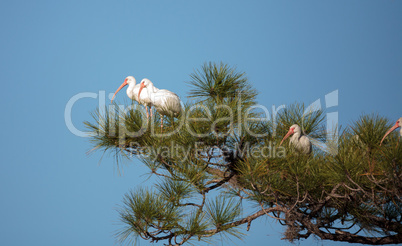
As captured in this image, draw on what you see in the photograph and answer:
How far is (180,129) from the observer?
8.98 ft

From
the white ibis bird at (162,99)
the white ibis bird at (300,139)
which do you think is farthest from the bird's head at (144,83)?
the white ibis bird at (300,139)

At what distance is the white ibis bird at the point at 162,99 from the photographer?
3342mm

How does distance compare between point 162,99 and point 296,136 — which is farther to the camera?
point 162,99

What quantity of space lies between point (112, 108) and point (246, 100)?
2.76 feet

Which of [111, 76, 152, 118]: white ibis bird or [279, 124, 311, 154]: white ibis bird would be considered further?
[111, 76, 152, 118]: white ibis bird

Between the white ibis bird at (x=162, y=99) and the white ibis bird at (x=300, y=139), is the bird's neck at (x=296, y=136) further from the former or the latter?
the white ibis bird at (x=162, y=99)

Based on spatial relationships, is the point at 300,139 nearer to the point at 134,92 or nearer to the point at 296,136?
the point at 296,136

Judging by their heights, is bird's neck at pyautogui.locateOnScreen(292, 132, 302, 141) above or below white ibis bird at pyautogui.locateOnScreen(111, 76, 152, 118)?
below

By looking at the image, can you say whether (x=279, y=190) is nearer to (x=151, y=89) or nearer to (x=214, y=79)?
(x=214, y=79)

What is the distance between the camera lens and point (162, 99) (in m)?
3.46

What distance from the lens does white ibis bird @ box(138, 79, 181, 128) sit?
3.34m

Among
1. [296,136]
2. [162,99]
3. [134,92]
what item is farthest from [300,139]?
[134,92]

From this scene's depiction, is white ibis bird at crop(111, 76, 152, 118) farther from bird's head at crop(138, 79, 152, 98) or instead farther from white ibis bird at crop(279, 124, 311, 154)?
white ibis bird at crop(279, 124, 311, 154)

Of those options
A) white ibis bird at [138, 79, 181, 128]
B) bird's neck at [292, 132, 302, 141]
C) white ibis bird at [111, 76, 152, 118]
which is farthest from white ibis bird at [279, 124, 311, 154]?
white ibis bird at [111, 76, 152, 118]
